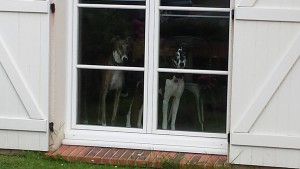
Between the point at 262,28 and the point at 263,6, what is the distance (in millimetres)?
196

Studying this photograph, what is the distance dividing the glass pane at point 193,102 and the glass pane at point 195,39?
0.13 meters

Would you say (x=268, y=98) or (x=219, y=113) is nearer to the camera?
(x=268, y=98)

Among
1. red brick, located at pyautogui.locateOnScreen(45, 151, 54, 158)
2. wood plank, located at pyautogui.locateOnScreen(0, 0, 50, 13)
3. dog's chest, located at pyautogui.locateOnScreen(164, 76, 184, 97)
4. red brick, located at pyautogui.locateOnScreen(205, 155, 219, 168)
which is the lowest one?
red brick, located at pyautogui.locateOnScreen(205, 155, 219, 168)

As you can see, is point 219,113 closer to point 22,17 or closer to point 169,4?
point 169,4

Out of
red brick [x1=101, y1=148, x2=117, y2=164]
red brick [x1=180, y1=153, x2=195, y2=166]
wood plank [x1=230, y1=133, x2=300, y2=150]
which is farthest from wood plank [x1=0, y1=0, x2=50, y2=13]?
wood plank [x1=230, y1=133, x2=300, y2=150]

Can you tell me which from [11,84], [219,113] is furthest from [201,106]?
[11,84]

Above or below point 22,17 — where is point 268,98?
below

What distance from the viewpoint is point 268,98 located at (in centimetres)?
604

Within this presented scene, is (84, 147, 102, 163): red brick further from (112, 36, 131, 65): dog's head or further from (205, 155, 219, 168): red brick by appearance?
(205, 155, 219, 168): red brick

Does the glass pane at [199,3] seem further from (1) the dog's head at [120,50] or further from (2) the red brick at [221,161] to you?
(2) the red brick at [221,161]

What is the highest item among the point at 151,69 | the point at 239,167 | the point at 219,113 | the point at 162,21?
the point at 162,21

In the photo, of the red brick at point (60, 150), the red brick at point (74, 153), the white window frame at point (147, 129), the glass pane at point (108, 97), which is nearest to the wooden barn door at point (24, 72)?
the red brick at point (60, 150)

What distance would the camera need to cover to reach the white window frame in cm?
653

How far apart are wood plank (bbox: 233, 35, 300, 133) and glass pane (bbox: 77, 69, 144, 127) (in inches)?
45.2
